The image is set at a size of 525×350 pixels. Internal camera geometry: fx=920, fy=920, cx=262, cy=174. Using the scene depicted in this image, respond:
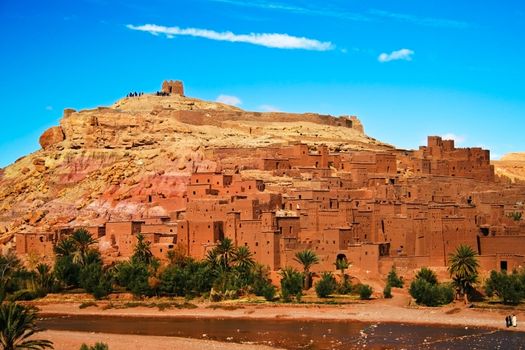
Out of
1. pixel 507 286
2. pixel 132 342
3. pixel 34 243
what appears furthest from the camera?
pixel 34 243

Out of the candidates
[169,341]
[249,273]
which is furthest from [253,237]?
[169,341]

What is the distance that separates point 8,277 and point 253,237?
14433 millimetres

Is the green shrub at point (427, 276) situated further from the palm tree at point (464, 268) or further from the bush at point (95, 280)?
A: the bush at point (95, 280)

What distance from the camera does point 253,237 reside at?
4862 centimetres

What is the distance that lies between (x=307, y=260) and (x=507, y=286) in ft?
32.4

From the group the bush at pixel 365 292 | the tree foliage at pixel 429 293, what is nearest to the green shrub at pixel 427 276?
the tree foliage at pixel 429 293

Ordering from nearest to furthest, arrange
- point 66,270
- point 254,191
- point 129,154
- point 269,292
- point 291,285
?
point 291,285 → point 269,292 → point 66,270 → point 254,191 → point 129,154

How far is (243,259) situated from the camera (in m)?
48.0

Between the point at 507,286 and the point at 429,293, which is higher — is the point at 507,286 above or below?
above

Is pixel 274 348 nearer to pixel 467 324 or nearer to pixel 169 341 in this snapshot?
pixel 169 341

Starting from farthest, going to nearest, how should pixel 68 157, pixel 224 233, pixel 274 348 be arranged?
pixel 68 157 < pixel 224 233 < pixel 274 348

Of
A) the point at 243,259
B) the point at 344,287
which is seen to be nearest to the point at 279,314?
the point at 344,287

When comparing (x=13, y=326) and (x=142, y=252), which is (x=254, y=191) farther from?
(x=13, y=326)

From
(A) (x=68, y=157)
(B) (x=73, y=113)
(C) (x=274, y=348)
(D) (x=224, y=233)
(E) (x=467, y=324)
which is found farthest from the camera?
(B) (x=73, y=113)
